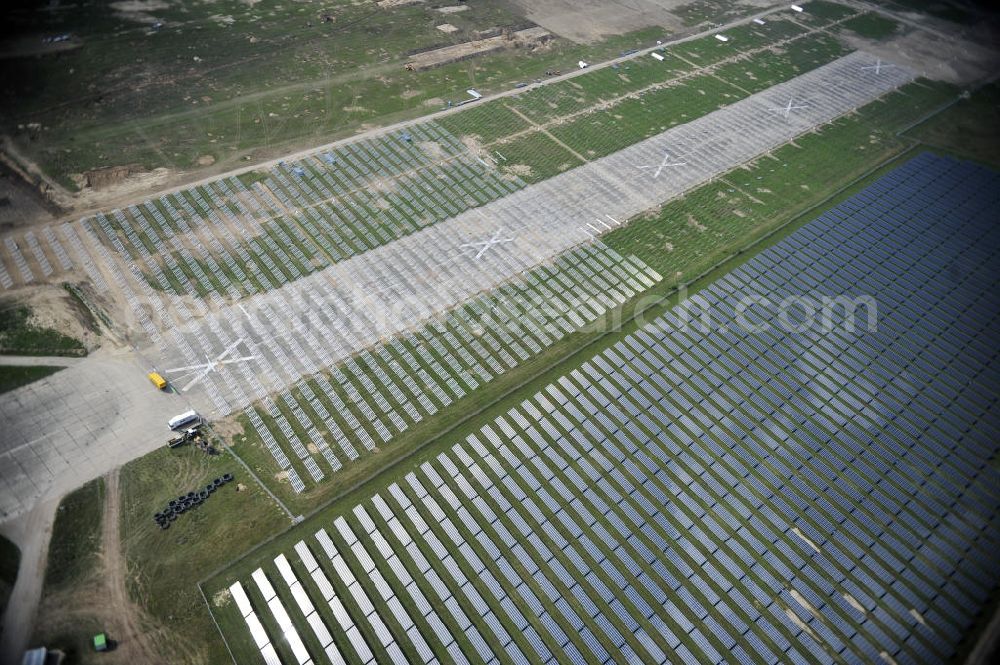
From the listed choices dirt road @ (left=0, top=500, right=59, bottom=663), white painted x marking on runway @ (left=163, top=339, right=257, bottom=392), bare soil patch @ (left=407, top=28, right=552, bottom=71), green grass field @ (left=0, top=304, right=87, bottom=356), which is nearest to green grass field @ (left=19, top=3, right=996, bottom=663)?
dirt road @ (left=0, top=500, right=59, bottom=663)

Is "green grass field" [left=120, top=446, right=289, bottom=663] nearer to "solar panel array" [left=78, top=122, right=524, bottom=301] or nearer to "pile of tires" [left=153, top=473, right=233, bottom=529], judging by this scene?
"pile of tires" [left=153, top=473, right=233, bottom=529]

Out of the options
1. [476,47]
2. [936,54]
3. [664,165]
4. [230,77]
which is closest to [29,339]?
[230,77]

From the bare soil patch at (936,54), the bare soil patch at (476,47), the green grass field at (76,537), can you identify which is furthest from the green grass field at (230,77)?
the bare soil patch at (936,54)

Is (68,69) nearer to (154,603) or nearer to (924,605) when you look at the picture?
(154,603)

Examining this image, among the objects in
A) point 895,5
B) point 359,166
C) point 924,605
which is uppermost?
point 895,5

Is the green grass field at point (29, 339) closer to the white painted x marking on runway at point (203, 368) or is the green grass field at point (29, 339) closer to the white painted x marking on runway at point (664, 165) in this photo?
the white painted x marking on runway at point (203, 368)

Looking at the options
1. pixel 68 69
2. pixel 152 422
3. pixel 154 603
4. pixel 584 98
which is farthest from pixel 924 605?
pixel 68 69
